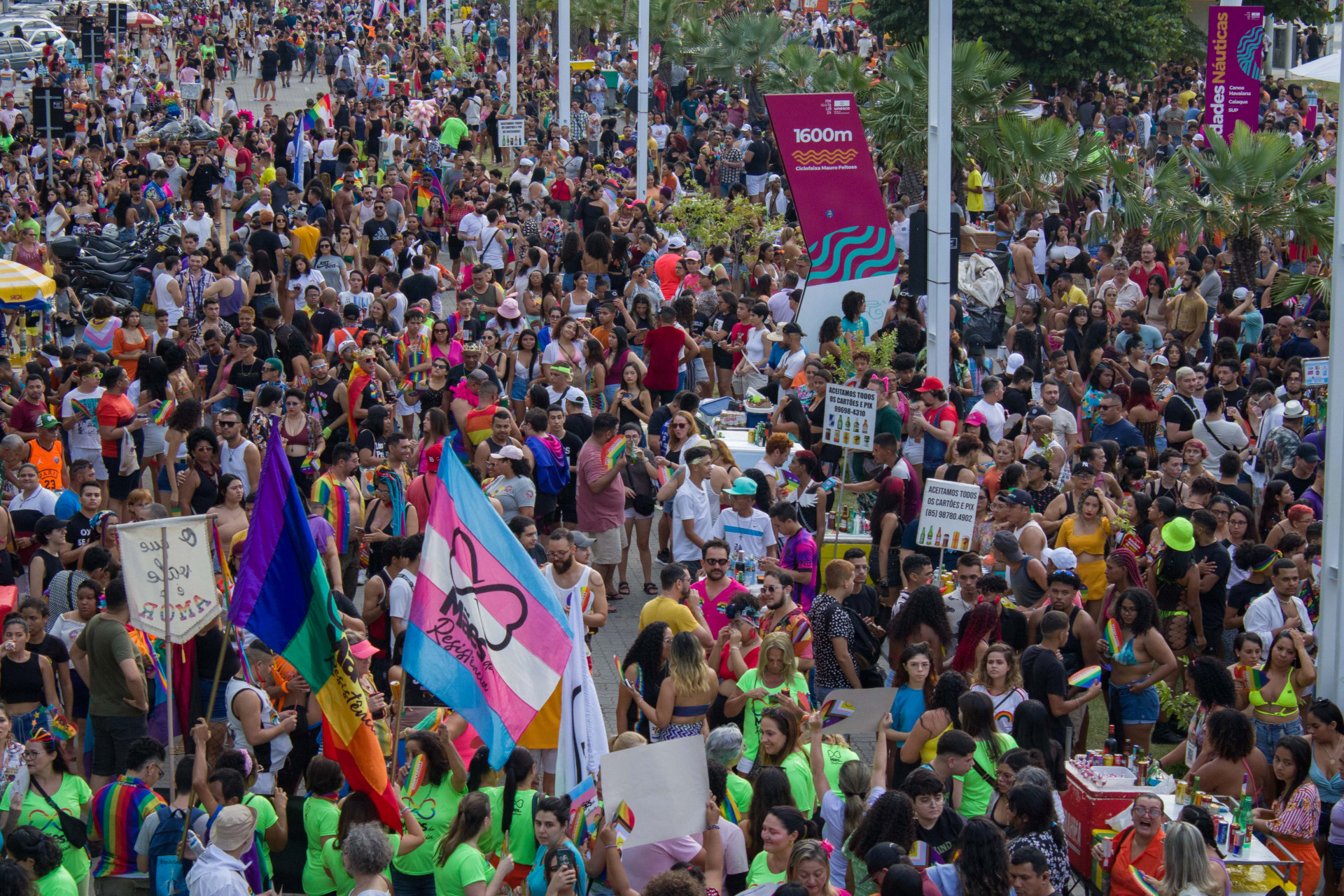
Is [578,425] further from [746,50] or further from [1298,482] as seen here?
[746,50]

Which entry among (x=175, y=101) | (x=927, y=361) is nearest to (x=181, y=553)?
(x=927, y=361)

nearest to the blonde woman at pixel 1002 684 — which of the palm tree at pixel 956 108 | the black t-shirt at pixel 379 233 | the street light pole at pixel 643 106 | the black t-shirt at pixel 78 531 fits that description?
the black t-shirt at pixel 78 531

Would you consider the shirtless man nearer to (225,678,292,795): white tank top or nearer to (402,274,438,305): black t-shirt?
(402,274,438,305): black t-shirt

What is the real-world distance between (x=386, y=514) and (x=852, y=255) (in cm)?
658

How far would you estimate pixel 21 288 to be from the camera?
15.5m

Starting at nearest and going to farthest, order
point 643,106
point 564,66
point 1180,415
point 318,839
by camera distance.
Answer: point 318,839 → point 1180,415 → point 643,106 → point 564,66

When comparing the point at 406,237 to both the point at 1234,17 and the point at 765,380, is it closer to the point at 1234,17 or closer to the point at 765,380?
the point at 765,380

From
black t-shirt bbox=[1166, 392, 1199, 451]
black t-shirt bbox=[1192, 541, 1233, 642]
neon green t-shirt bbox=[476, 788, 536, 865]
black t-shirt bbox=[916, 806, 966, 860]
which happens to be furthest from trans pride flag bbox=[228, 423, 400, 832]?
black t-shirt bbox=[1166, 392, 1199, 451]

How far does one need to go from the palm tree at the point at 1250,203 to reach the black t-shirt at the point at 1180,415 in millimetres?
6316

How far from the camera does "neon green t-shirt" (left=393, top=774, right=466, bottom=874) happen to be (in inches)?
284

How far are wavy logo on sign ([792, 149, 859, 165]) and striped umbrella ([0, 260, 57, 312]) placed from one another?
7.46 m

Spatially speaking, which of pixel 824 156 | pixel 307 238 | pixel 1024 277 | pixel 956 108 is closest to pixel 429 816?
pixel 824 156

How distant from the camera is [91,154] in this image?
27.9 m

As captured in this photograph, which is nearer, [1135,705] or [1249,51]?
[1135,705]
